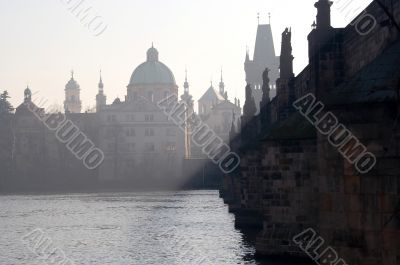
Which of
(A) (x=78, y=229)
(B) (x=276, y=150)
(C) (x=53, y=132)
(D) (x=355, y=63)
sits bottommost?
(A) (x=78, y=229)

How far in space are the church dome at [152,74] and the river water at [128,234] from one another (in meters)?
107

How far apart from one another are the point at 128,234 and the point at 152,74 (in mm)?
139430

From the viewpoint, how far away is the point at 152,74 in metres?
187

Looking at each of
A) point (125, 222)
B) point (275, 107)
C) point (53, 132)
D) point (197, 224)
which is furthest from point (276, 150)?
point (53, 132)

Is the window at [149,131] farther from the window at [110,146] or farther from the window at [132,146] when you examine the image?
the window at [110,146]

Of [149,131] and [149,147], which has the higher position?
[149,131]

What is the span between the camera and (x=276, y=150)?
3291 cm

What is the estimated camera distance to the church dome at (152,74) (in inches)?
7352

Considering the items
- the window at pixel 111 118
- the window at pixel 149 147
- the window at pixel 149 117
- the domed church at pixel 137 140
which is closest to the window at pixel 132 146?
the domed church at pixel 137 140

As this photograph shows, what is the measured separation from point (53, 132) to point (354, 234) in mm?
140949

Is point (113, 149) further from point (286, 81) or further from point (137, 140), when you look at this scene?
point (286, 81)

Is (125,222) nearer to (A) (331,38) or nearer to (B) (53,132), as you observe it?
(A) (331,38)

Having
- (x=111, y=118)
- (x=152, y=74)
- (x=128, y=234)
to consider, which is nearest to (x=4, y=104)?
(x=111, y=118)

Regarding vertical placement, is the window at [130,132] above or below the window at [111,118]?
below
